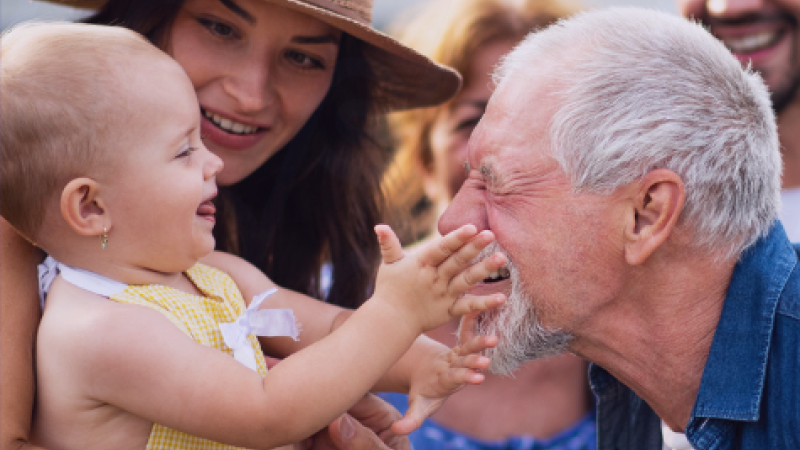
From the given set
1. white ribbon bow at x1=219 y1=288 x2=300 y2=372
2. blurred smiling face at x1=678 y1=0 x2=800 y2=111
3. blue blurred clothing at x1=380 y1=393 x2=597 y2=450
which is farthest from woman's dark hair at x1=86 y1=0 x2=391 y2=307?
blurred smiling face at x1=678 y1=0 x2=800 y2=111

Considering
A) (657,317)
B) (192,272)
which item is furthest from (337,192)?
Result: (657,317)

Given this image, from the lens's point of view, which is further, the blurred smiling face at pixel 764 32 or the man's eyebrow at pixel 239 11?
the blurred smiling face at pixel 764 32

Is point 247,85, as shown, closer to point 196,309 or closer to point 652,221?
point 196,309

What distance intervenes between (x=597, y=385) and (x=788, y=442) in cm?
98

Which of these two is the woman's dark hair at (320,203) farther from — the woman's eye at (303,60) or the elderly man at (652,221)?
the elderly man at (652,221)

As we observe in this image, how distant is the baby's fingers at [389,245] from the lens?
84.7 inches

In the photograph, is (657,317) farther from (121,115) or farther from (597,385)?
(121,115)

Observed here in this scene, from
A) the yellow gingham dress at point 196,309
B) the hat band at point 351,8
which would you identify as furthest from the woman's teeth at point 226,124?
the yellow gingham dress at point 196,309

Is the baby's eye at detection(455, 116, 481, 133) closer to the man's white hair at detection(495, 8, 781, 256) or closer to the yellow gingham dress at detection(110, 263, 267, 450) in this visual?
the man's white hair at detection(495, 8, 781, 256)

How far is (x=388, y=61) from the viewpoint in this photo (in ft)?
10.9

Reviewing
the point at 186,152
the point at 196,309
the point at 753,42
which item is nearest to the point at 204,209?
the point at 186,152

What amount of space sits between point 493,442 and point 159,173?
236cm

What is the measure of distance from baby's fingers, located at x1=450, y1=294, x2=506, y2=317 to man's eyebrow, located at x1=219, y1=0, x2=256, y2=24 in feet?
4.23

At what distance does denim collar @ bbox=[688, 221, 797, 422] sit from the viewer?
238cm
